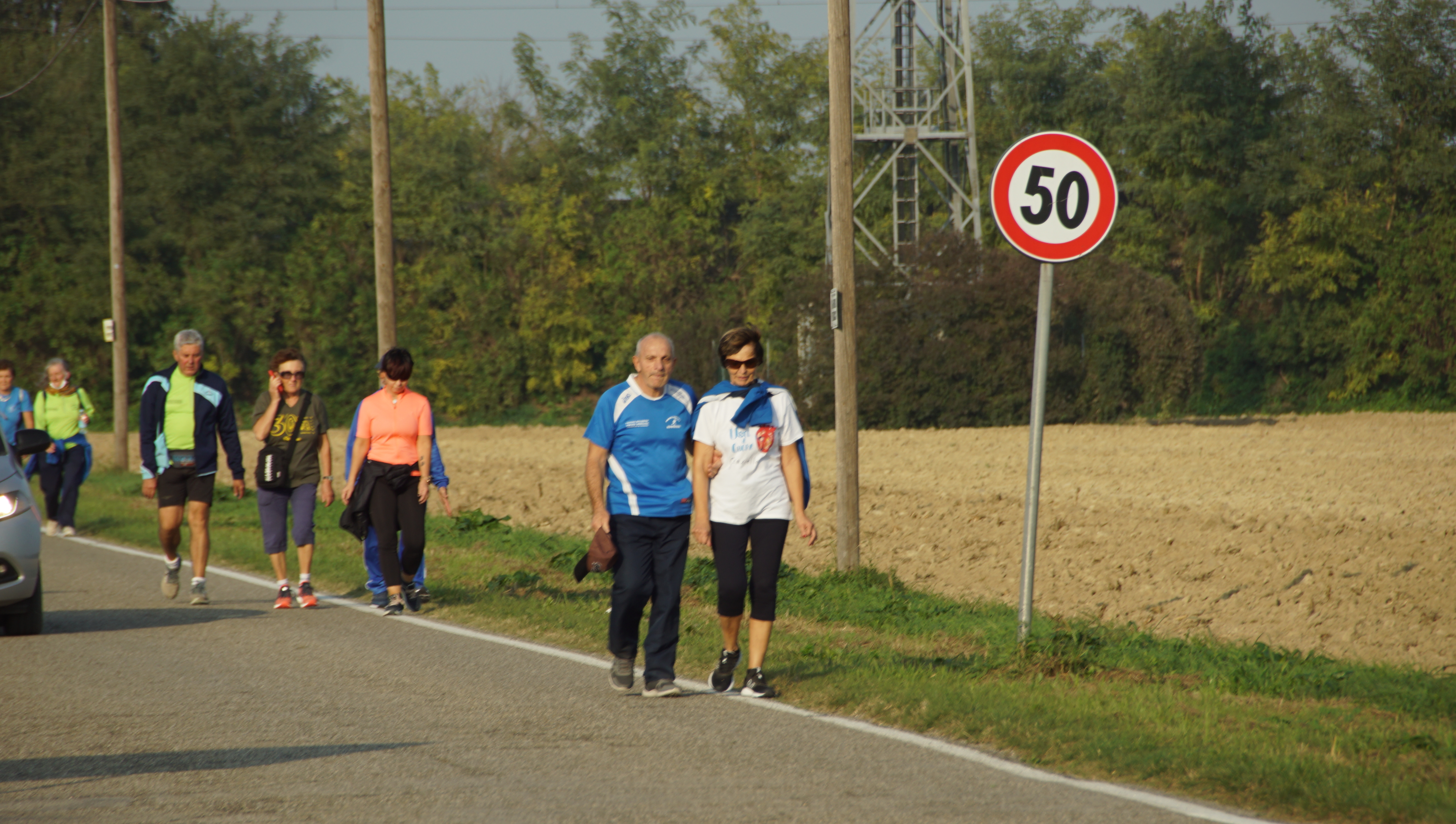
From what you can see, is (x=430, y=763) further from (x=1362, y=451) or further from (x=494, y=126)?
(x=494, y=126)

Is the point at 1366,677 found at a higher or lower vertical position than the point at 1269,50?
lower

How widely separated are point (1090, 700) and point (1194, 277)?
47.8 m

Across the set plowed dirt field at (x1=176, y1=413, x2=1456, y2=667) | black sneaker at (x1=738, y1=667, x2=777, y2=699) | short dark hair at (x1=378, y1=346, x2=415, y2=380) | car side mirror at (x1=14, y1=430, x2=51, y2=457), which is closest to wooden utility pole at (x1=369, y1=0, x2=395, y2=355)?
plowed dirt field at (x1=176, y1=413, x2=1456, y2=667)

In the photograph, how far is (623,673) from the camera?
293 inches

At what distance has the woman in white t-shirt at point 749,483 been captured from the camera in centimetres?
719

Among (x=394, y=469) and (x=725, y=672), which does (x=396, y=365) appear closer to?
(x=394, y=469)

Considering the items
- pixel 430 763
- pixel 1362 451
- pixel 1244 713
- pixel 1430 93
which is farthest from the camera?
pixel 1430 93

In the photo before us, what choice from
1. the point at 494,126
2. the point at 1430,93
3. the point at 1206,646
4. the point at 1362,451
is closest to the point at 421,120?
the point at 494,126

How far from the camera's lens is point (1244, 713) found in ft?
22.1

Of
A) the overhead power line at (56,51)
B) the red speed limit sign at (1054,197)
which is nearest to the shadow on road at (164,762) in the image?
the red speed limit sign at (1054,197)

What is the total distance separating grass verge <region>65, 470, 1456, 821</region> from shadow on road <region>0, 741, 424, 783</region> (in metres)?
2.52

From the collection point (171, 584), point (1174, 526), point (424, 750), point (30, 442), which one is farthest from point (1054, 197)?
point (1174, 526)

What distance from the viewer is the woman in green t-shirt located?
17.3 meters

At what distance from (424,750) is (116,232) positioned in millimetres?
23373
